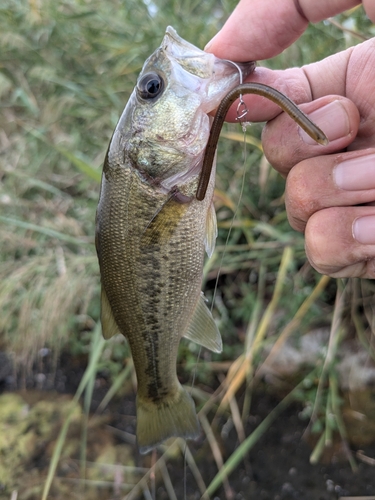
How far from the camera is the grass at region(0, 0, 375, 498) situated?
224cm

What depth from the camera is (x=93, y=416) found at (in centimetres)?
282

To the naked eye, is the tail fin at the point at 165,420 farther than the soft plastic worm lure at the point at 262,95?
Yes

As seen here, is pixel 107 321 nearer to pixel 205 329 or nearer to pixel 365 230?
pixel 205 329

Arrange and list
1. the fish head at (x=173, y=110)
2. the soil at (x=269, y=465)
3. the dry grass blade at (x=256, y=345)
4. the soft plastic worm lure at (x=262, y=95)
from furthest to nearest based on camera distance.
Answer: the dry grass blade at (x=256, y=345) < the soil at (x=269, y=465) < the fish head at (x=173, y=110) < the soft plastic worm lure at (x=262, y=95)

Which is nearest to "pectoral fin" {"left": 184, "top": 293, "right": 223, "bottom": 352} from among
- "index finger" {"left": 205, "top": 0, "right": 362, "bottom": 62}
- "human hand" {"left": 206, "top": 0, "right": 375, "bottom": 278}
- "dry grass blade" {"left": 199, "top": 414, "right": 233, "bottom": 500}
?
"human hand" {"left": 206, "top": 0, "right": 375, "bottom": 278}

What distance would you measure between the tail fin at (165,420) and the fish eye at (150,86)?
1089mm

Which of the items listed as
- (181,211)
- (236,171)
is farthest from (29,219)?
(181,211)

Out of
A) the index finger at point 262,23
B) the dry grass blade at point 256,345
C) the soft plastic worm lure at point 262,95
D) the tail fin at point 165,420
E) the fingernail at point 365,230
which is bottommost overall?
the tail fin at point 165,420

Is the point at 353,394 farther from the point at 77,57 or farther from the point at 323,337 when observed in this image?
the point at 77,57

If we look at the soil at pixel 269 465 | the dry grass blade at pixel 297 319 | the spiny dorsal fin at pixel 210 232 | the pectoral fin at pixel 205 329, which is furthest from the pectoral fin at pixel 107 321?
the soil at pixel 269 465

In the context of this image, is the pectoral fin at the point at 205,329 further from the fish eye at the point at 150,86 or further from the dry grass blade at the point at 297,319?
the dry grass blade at the point at 297,319

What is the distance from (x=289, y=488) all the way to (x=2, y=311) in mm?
2226

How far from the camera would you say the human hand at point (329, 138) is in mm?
1229

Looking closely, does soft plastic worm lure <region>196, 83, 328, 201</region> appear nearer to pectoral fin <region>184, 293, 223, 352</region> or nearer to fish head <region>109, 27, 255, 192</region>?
fish head <region>109, 27, 255, 192</region>
